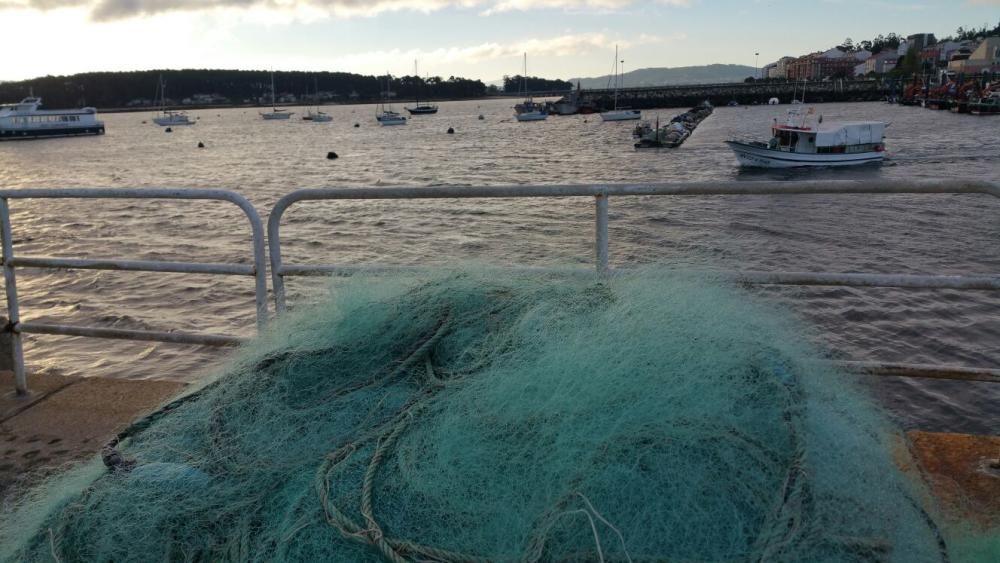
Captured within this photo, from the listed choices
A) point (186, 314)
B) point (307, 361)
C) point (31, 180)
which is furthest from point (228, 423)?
point (31, 180)

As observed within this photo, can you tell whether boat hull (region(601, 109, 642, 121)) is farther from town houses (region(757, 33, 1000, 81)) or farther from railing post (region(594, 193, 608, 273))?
railing post (region(594, 193, 608, 273))

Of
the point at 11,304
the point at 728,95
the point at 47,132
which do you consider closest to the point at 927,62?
the point at 728,95

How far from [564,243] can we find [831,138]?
93.6 ft

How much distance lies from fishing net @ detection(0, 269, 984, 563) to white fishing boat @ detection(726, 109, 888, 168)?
128ft

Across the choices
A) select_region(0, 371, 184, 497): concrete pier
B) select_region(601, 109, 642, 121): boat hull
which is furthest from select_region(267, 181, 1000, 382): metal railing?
select_region(601, 109, 642, 121): boat hull

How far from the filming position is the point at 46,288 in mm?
15781

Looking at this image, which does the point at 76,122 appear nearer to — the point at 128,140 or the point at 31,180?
the point at 128,140

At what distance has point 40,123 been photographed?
88.9 metres

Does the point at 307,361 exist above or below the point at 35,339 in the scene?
above

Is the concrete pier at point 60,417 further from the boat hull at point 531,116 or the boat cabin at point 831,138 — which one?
the boat hull at point 531,116

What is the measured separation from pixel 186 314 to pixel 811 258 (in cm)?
1390

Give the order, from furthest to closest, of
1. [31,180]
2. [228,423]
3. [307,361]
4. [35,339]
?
[31,180] < [35,339] < [307,361] < [228,423]

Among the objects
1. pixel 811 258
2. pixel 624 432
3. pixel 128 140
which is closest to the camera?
pixel 624 432

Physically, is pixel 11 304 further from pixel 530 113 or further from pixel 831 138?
pixel 530 113
